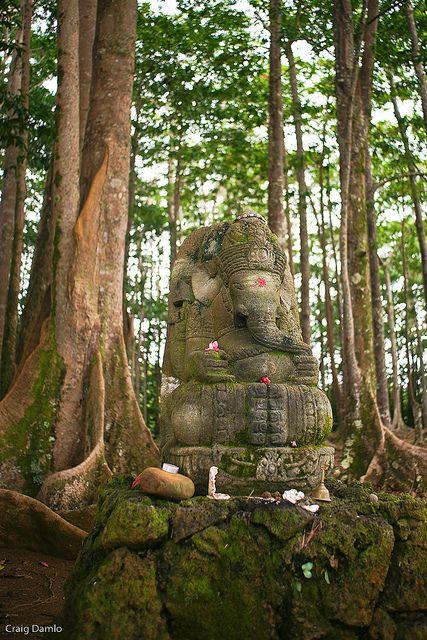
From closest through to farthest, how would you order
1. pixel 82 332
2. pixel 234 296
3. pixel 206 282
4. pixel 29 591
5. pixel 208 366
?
1. pixel 208 366
2. pixel 234 296
3. pixel 29 591
4. pixel 206 282
5. pixel 82 332

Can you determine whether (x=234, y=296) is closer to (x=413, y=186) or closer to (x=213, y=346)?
(x=213, y=346)

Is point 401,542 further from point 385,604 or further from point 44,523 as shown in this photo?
point 44,523

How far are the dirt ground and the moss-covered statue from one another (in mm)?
1338

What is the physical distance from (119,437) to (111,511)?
3.11 m

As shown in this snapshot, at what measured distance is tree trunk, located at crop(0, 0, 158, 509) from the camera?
19.8ft

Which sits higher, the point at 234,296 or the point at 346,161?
the point at 346,161

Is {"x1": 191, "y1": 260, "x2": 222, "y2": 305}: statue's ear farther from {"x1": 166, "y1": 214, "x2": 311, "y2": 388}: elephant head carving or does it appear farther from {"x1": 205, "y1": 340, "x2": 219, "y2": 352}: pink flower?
{"x1": 205, "y1": 340, "x2": 219, "y2": 352}: pink flower

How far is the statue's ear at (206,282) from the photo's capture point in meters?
4.86

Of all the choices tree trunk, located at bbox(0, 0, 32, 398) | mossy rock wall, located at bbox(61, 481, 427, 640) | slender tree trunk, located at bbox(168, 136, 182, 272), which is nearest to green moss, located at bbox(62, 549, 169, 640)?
mossy rock wall, located at bbox(61, 481, 427, 640)

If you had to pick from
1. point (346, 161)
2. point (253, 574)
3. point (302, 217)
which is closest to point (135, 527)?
point (253, 574)

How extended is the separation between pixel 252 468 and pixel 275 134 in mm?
7923

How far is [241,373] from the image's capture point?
4.18 metres

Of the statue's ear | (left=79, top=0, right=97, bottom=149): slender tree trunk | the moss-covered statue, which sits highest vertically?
(left=79, top=0, right=97, bottom=149): slender tree trunk

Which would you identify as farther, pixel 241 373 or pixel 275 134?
pixel 275 134
